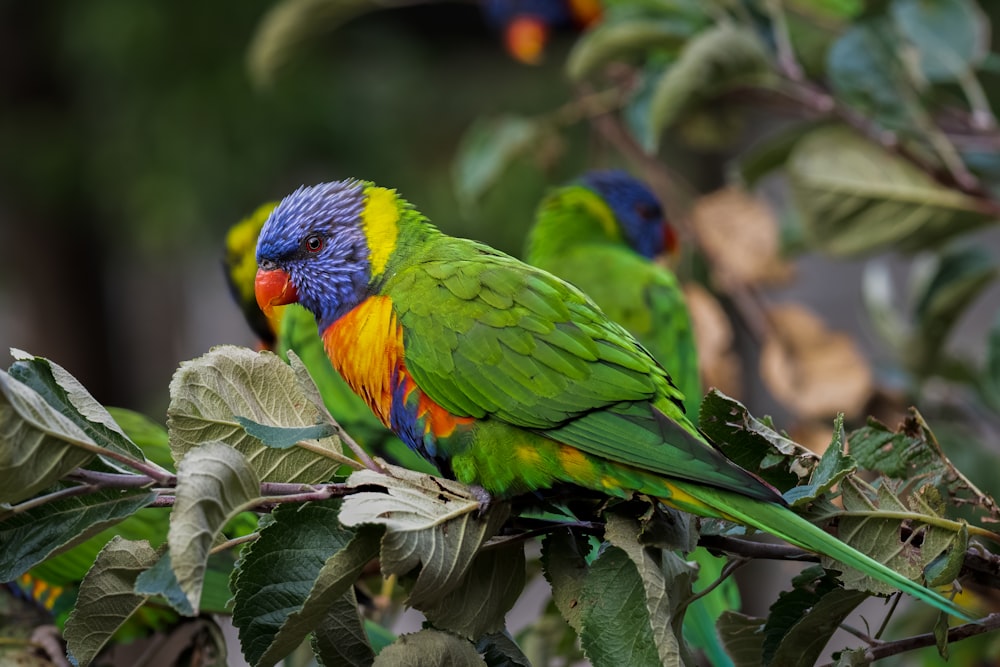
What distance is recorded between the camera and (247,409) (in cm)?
88

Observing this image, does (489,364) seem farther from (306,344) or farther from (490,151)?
(490,151)

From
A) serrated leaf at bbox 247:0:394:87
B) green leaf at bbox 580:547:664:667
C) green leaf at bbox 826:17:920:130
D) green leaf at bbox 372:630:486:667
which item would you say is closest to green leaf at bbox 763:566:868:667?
green leaf at bbox 580:547:664:667

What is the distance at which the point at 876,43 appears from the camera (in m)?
1.84

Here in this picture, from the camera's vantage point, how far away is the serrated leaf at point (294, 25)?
230cm

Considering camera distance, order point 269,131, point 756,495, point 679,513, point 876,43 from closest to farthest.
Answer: point 756,495, point 679,513, point 876,43, point 269,131

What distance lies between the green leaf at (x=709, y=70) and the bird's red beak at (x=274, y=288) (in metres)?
0.82

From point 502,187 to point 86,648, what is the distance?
9.12ft

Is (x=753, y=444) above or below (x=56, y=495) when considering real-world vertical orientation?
below

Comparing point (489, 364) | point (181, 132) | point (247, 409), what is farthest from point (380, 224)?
point (181, 132)

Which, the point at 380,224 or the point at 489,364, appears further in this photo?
the point at 380,224

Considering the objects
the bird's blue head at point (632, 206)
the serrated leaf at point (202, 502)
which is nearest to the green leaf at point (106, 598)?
the serrated leaf at point (202, 502)

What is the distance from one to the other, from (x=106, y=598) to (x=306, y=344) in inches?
35.1

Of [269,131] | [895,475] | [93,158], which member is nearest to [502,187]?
[269,131]

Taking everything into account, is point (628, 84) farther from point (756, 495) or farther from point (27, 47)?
point (27, 47)
